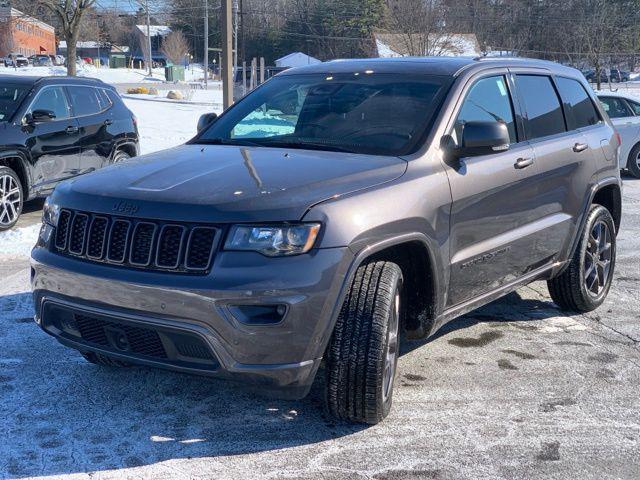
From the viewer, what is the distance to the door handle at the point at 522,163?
4842 mm

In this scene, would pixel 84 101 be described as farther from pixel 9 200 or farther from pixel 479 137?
pixel 479 137

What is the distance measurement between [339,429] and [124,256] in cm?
135

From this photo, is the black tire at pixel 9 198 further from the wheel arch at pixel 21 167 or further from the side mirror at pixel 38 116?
the side mirror at pixel 38 116

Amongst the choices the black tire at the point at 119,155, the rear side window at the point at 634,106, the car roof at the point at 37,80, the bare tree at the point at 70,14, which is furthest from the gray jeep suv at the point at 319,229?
the bare tree at the point at 70,14

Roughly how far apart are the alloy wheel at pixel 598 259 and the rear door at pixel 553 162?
0.47m

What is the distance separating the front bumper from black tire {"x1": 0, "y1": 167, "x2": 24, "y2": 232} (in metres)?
5.56

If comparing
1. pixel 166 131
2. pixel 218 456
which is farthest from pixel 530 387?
pixel 166 131

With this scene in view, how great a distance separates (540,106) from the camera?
5.46m

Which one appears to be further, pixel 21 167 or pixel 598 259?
pixel 21 167

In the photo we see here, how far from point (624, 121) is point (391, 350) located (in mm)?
11995

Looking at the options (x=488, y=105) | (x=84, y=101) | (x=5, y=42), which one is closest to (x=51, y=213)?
(x=488, y=105)

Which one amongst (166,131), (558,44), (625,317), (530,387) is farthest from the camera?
(558,44)

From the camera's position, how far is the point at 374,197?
3.73 metres

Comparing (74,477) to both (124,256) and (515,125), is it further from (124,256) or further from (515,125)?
(515,125)
